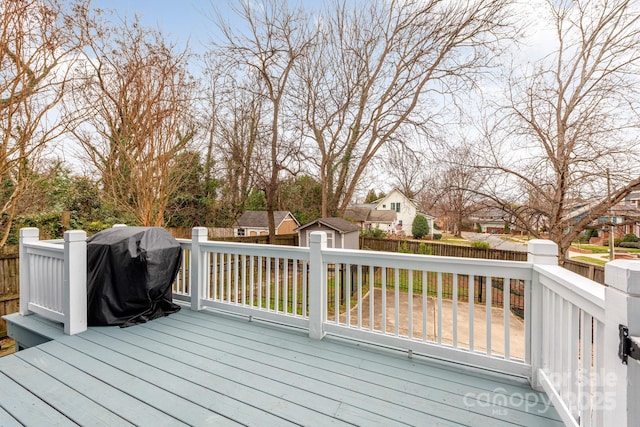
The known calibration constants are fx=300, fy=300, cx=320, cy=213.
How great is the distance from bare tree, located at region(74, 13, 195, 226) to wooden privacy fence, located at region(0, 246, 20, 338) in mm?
1902

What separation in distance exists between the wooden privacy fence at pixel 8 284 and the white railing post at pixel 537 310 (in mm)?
7311

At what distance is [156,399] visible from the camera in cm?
184

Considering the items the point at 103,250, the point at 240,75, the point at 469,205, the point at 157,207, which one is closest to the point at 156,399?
the point at 103,250

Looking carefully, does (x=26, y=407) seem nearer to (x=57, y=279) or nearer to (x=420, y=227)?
(x=57, y=279)

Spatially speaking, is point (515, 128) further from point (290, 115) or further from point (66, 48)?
point (66, 48)

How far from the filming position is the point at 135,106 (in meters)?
4.92

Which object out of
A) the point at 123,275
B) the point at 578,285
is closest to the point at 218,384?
the point at 123,275

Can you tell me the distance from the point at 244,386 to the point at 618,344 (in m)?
1.92

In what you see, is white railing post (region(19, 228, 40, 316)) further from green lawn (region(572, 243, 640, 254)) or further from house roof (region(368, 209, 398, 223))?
house roof (region(368, 209, 398, 223))

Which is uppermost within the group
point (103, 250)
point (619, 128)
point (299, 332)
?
point (619, 128)

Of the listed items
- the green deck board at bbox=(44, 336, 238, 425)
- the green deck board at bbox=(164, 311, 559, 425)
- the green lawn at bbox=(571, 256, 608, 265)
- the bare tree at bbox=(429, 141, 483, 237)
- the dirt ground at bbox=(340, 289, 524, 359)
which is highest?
the bare tree at bbox=(429, 141, 483, 237)

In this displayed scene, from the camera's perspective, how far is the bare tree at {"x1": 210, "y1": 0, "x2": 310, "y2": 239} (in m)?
8.47

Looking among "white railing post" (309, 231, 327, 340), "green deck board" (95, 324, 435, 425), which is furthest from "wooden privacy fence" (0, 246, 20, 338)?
"white railing post" (309, 231, 327, 340)

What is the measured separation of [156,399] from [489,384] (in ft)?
7.08
